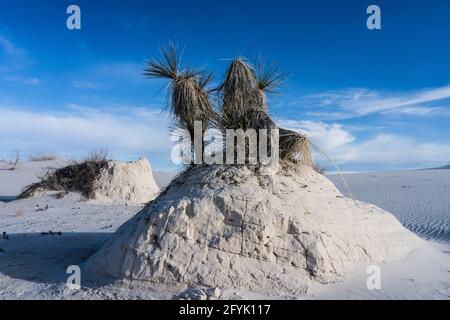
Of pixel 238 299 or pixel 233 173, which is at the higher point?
pixel 233 173

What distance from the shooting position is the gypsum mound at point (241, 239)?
501cm

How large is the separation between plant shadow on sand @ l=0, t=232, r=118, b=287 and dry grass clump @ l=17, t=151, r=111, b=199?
18.1ft

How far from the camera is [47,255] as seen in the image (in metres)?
6.95

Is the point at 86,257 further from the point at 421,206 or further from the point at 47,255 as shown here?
the point at 421,206

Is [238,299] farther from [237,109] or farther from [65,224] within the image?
[65,224]

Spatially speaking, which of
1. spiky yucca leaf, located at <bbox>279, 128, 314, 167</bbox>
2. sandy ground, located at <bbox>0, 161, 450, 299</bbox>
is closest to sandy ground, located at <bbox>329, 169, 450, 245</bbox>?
sandy ground, located at <bbox>0, 161, 450, 299</bbox>

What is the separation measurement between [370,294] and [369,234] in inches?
53.6

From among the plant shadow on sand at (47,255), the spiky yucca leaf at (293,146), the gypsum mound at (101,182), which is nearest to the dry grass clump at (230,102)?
the spiky yucca leaf at (293,146)

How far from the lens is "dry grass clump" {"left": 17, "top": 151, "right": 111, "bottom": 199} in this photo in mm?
14330

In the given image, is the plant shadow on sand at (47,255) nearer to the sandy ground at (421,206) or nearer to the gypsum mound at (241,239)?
the gypsum mound at (241,239)
